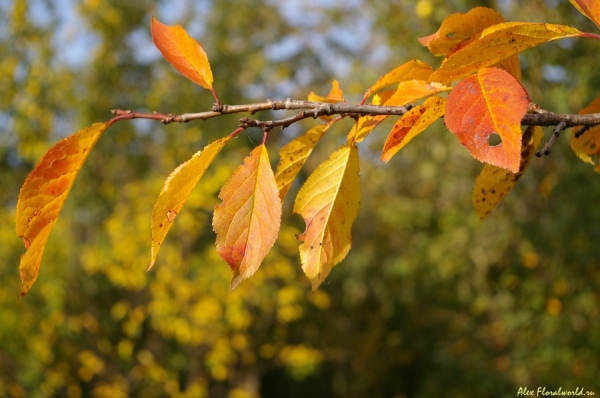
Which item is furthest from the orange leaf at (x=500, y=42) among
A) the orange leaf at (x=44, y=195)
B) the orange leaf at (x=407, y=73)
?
the orange leaf at (x=44, y=195)

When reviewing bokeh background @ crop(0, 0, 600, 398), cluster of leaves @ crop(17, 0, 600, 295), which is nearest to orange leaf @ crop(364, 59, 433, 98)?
cluster of leaves @ crop(17, 0, 600, 295)

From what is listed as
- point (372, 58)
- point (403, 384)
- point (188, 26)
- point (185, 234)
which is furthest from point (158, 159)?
point (403, 384)

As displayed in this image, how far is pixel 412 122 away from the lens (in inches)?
21.6

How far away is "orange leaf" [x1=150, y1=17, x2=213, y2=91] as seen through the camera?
613 millimetres

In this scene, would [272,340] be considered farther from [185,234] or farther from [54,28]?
[54,28]

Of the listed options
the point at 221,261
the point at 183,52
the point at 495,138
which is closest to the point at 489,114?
the point at 183,52

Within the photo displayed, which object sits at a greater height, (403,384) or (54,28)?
(54,28)

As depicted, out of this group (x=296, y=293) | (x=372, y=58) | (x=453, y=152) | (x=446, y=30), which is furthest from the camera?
(x=372, y=58)

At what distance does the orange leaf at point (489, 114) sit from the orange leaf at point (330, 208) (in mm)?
147

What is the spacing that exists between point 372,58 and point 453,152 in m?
2.17

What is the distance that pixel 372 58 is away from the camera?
5523 millimetres

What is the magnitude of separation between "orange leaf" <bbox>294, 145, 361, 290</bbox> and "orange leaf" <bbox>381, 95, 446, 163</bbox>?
0.26 feet

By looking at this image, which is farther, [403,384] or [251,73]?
[403,384]

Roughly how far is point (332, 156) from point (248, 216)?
132 millimetres
